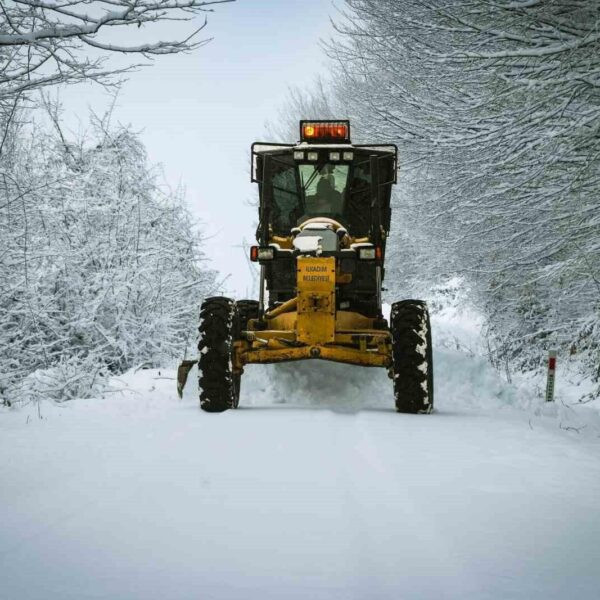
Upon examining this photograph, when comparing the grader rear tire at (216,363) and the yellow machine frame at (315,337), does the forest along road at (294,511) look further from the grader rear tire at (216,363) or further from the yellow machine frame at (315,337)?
the yellow machine frame at (315,337)

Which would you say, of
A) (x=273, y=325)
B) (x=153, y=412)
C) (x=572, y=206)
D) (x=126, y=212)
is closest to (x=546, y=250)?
(x=572, y=206)

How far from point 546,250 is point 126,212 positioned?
20.8 feet

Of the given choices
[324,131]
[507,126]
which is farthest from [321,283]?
[507,126]

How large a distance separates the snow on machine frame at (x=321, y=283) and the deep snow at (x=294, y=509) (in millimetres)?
858

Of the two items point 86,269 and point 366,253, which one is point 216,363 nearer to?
point 366,253

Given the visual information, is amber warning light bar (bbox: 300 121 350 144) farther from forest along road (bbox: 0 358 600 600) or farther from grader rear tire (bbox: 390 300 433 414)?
forest along road (bbox: 0 358 600 600)

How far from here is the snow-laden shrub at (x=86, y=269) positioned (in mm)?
7512

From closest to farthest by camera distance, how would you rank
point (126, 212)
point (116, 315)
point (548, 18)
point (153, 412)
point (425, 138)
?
point (153, 412) → point (548, 18) → point (425, 138) → point (116, 315) → point (126, 212)

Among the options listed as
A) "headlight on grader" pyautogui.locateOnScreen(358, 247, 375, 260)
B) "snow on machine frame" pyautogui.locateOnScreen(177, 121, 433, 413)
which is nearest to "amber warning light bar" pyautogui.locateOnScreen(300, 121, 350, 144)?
"snow on machine frame" pyautogui.locateOnScreen(177, 121, 433, 413)

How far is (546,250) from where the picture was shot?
8906 mm

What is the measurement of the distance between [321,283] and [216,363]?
1.23 meters

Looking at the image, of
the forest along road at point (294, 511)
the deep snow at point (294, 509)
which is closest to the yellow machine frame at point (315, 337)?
the deep snow at point (294, 509)

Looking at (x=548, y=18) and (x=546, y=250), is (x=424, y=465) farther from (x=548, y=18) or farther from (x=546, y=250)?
(x=546, y=250)

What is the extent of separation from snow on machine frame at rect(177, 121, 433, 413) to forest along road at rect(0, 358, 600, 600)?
113 cm
